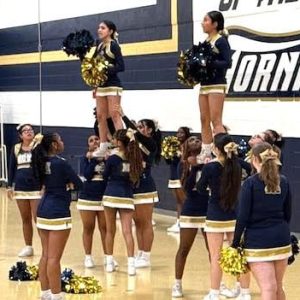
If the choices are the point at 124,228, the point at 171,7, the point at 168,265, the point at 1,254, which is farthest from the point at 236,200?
the point at 171,7

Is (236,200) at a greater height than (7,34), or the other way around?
(7,34)

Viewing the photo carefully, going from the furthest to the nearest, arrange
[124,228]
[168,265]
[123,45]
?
1. [123,45]
2. [168,265]
3. [124,228]

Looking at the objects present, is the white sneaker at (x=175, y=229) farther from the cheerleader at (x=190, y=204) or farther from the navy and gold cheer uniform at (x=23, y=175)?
the cheerleader at (x=190, y=204)

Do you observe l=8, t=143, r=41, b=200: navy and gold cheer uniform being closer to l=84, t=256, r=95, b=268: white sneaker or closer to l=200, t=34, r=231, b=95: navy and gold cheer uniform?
l=84, t=256, r=95, b=268: white sneaker

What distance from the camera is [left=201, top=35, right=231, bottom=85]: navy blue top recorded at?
7.79 meters

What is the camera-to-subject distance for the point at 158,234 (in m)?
11.8

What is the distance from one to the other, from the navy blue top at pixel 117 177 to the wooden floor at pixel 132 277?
0.88 m

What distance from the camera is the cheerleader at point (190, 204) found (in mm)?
7398

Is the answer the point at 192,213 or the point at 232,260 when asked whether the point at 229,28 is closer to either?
the point at 192,213

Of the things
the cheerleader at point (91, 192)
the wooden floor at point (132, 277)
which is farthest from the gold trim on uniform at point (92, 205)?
the wooden floor at point (132, 277)

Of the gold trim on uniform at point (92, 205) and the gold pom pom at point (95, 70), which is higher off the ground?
the gold pom pom at point (95, 70)

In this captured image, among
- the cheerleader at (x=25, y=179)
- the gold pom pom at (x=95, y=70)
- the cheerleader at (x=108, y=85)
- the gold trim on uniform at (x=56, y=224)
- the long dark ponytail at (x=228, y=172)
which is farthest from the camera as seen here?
the cheerleader at (x=25, y=179)

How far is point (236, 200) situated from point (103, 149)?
7.84ft

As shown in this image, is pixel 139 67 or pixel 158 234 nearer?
pixel 158 234
